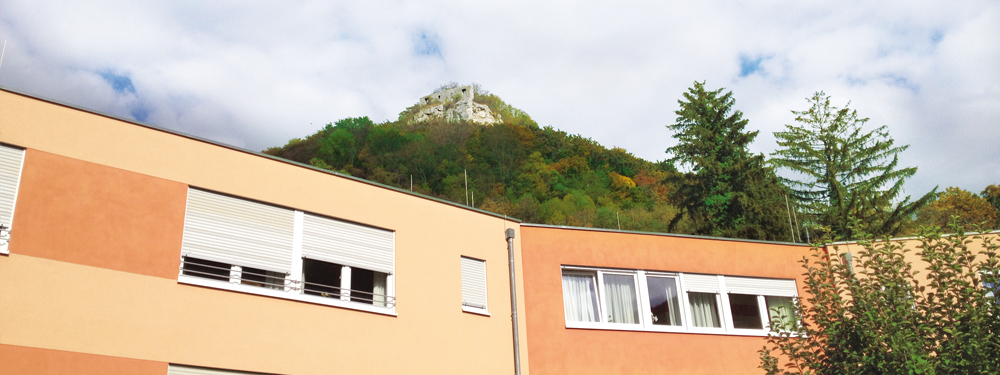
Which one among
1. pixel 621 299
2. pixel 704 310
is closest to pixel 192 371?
pixel 621 299

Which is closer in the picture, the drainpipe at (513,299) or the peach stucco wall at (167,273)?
the peach stucco wall at (167,273)

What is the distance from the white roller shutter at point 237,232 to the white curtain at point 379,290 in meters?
1.54

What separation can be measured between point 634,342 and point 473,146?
46.3 meters

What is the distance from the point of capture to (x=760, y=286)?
16.8 m

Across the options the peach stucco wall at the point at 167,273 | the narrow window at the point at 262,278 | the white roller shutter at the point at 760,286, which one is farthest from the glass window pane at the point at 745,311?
the narrow window at the point at 262,278

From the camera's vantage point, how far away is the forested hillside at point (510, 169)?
4672cm

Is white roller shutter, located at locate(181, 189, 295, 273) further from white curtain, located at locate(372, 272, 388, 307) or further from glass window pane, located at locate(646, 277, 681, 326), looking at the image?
glass window pane, located at locate(646, 277, 681, 326)

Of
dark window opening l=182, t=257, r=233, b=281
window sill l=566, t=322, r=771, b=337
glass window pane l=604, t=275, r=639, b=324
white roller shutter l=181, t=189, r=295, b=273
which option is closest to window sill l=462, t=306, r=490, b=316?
window sill l=566, t=322, r=771, b=337

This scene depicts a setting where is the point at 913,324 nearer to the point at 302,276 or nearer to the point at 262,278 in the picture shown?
the point at 302,276

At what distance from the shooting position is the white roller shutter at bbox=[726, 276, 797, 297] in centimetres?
1653

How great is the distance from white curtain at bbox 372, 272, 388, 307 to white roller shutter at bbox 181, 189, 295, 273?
5.05 ft

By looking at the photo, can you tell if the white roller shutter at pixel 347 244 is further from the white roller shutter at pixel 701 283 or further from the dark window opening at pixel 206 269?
the white roller shutter at pixel 701 283

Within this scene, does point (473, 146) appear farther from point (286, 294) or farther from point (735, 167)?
point (286, 294)

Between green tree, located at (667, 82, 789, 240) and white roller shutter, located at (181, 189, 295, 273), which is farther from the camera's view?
green tree, located at (667, 82, 789, 240)
